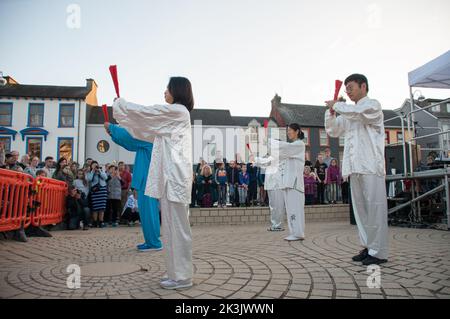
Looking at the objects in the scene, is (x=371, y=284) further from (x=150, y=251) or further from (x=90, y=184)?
(x=90, y=184)

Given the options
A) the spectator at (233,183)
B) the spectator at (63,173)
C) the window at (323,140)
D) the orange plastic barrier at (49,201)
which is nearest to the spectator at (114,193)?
the spectator at (63,173)

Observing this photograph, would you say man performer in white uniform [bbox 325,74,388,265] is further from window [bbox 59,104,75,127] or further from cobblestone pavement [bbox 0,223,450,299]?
window [bbox 59,104,75,127]

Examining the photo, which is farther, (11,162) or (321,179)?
(321,179)

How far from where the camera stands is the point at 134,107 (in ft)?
9.84

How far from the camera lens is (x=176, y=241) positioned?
9.37 feet

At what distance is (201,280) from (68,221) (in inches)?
279

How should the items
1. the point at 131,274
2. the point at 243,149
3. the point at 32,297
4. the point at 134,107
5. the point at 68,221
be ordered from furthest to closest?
the point at 243,149 → the point at 68,221 → the point at 131,274 → the point at 134,107 → the point at 32,297

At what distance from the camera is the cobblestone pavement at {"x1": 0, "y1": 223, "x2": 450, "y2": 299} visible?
263 cm

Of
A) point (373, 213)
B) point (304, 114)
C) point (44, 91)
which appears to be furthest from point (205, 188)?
point (304, 114)

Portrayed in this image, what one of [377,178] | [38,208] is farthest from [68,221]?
[377,178]

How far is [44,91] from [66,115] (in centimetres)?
391

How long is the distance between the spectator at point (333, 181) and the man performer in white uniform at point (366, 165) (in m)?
8.67

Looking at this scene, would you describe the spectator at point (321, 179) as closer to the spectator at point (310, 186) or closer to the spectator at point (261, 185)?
the spectator at point (310, 186)

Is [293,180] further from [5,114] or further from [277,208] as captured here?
[5,114]
